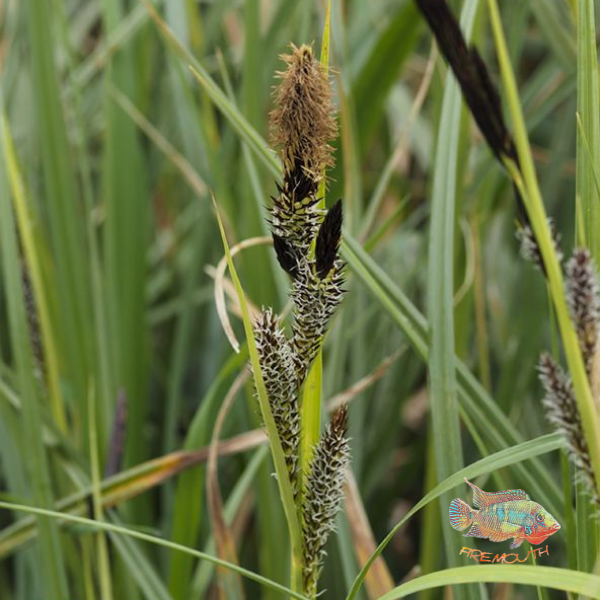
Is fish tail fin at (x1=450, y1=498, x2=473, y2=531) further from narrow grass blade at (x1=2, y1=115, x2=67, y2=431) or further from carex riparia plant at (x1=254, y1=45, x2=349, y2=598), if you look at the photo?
narrow grass blade at (x1=2, y1=115, x2=67, y2=431)

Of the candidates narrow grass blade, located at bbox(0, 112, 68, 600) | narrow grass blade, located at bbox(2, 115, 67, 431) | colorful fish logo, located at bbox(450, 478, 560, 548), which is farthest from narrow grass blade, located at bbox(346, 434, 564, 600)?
narrow grass blade, located at bbox(2, 115, 67, 431)

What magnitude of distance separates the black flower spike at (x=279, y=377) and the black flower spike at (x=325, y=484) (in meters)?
0.02

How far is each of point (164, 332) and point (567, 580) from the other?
4.70ft

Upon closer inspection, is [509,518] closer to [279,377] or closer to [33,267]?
[279,377]

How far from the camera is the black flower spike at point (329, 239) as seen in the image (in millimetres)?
435

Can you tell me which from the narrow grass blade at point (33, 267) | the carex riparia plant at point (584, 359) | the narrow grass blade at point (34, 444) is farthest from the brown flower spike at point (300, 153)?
the narrow grass blade at point (33, 267)

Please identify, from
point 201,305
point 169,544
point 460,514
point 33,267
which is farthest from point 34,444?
point 201,305

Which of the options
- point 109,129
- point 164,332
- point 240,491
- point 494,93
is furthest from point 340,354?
point 164,332

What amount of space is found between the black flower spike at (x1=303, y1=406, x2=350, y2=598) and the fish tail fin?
0.11 metres

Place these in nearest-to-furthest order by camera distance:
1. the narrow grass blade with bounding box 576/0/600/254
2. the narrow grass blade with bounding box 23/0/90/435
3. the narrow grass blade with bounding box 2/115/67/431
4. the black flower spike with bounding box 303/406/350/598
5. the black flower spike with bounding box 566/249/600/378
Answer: the black flower spike with bounding box 566/249/600/378
the black flower spike with bounding box 303/406/350/598
the narrow grass blade with bounding box 576/0/600/254
the narrow grass blade with bounding box 2/115/67/431
the narrow grass blade with bounding box 23/0/90/435

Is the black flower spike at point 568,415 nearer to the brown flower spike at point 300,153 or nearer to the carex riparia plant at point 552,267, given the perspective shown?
the carex riparia plant at point 552,267

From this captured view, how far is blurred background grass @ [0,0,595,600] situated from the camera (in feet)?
3.15

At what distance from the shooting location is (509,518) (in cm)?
52

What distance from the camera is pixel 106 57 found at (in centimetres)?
132
